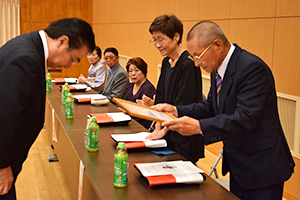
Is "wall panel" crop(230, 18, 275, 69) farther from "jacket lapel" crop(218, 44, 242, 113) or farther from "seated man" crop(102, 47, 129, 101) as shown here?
"jacket lapel" crop(218, 44, 242, 113)

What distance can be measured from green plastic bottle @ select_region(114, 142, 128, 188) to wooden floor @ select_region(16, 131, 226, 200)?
2057mm

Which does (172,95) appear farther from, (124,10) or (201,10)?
(124,10)

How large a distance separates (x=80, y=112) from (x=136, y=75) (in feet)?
3.39

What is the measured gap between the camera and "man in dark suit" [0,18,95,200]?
57.7 inches

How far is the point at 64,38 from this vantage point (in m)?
1.64

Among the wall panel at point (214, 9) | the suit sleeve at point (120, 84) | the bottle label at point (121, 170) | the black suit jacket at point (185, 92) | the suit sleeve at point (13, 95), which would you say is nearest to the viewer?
the suit sleeve at point (13, 95)

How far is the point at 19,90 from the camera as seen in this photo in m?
1.47

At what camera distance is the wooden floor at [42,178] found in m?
3.65

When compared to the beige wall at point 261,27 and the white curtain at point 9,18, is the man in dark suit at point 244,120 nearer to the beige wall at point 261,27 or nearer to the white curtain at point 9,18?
the beige wall at point 261,27

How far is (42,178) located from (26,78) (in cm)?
292

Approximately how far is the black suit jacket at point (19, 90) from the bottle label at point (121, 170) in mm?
450

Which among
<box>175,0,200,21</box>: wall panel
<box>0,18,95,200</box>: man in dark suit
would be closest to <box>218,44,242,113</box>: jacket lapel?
<box>0,18,95,200</box>: man in dark suit

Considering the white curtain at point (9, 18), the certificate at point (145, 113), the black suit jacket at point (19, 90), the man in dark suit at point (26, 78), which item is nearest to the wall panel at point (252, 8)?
the certificate at point (145, 113)

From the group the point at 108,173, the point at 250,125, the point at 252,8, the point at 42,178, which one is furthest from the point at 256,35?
the point at 42,178
